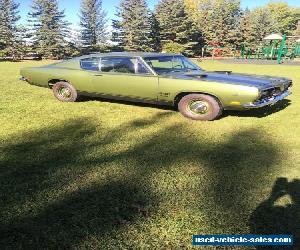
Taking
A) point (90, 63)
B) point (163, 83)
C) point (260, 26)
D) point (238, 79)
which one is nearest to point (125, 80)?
point (163, 83)

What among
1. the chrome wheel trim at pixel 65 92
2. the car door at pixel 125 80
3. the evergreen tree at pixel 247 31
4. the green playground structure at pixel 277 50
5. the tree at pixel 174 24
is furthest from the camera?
the evergreen tree at pixel 247 31

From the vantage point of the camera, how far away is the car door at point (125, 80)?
22.8 feet

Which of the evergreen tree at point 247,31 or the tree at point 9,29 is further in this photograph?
the evergreen tree at point 247,31

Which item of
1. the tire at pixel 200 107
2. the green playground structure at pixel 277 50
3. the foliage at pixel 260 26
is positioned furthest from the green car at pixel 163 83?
the foliage at pixel 260 26

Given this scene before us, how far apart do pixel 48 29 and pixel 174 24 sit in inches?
666

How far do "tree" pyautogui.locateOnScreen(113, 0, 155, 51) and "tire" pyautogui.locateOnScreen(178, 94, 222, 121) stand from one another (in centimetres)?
3695

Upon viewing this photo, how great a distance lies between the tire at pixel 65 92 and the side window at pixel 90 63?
62 centimetres

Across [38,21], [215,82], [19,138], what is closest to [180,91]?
[215,82]

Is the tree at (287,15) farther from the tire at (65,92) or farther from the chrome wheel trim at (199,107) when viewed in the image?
the chrome wheel trim at (199,107)

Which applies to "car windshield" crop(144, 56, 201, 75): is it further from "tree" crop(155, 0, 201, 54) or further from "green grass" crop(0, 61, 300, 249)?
"tree" crop(155, 0, 201, 54)

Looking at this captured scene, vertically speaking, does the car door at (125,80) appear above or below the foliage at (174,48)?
above

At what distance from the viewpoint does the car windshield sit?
708 cm

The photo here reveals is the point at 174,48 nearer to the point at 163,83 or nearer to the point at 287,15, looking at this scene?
the point at 163,83

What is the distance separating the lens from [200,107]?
21.5ft
